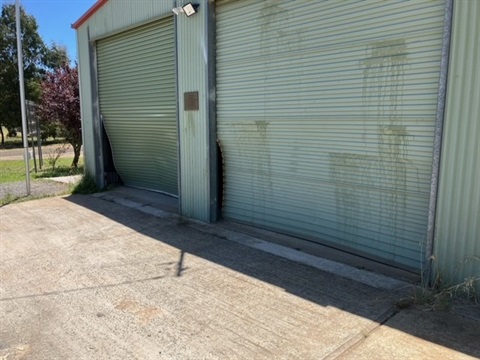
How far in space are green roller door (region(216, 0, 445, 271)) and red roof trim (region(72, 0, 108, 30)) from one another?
11.9ft

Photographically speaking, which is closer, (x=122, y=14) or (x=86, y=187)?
(x=122, y=14)

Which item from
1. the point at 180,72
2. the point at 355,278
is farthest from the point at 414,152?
the point at 180,72

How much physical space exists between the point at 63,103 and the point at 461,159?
12.3 m

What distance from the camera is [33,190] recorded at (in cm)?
938

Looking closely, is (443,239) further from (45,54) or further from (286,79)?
(45,54)

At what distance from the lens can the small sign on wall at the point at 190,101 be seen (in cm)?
624

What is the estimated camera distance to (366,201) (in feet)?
15.0

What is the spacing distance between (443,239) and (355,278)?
3.06ft

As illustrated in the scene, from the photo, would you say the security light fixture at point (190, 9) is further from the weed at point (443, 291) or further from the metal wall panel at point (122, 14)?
the weed at point (443, 291)

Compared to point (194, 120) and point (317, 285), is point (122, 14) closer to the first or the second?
point (194, 120)

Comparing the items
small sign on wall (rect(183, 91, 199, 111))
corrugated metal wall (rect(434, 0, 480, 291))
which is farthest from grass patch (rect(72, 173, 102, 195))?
corrugated metal wall (rect(434, 0, 480, 291))

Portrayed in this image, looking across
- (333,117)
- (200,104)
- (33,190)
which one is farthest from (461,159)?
(33,190)

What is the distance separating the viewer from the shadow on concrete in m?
3.07

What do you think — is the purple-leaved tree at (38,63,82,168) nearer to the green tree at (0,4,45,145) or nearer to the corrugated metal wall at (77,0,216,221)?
the corrugated metal wall at (77,0,216,221)
